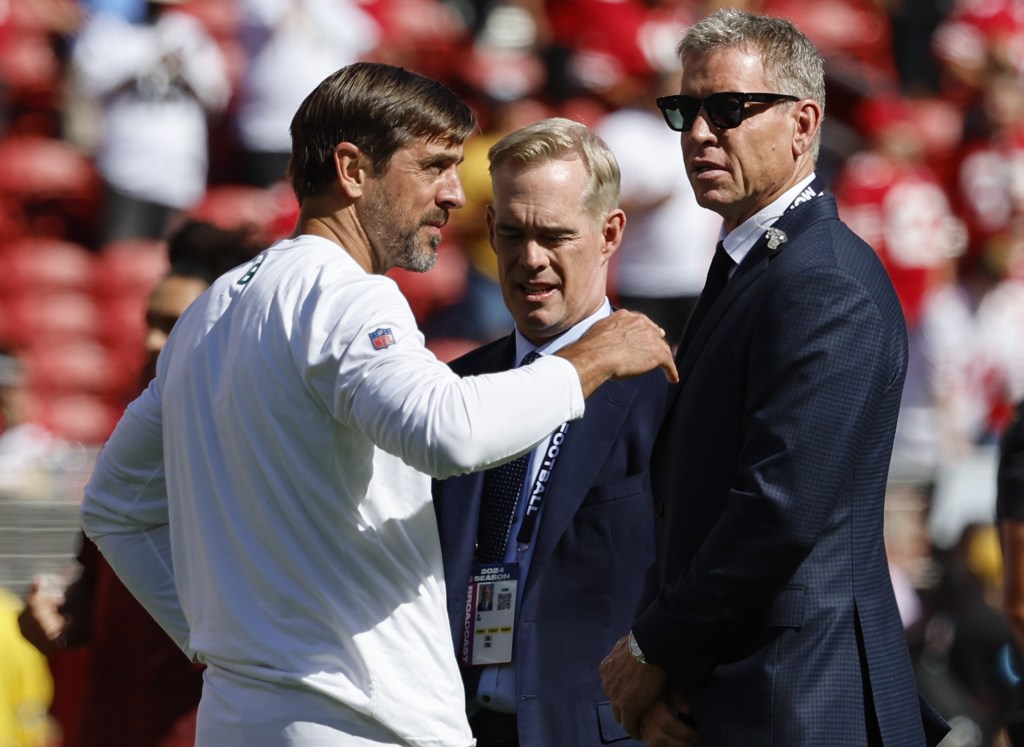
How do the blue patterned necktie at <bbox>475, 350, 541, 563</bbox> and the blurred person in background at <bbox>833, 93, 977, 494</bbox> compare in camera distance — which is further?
the blurred person in background at <bbox>833, 93, 977, 494</bbox>

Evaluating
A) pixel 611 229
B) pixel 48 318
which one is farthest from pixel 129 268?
pixel 611 229

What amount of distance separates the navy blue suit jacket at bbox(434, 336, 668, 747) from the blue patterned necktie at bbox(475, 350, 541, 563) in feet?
0.08

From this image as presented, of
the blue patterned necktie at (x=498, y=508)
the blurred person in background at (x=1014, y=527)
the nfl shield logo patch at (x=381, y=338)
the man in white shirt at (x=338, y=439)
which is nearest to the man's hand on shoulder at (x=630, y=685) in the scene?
the man in white shirt at (x=338, y=439)

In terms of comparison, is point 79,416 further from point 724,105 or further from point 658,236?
point 724,105

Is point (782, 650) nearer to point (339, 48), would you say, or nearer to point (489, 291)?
point (489, 291)

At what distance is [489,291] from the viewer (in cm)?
754

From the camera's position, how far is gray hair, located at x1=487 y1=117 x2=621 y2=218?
3.58 meters

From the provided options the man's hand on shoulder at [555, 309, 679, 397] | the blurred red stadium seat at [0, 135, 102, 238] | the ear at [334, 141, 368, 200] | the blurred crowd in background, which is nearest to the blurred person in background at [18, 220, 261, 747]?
the ear at [334, 141, 368, 200]

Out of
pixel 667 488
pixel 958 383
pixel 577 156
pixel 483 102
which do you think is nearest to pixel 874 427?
pixel 667 488

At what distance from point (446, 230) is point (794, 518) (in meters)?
5.18

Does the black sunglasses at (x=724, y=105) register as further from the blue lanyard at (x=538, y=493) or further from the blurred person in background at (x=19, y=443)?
the blurred person in background at (x=19, y=443)

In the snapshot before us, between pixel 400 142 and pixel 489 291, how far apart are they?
4.72 meters

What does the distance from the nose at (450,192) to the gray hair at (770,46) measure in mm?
462

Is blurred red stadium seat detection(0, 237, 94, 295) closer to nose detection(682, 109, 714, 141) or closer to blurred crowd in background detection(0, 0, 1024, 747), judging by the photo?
blurred crowd in background detection(0, 0, 1024, 747)
